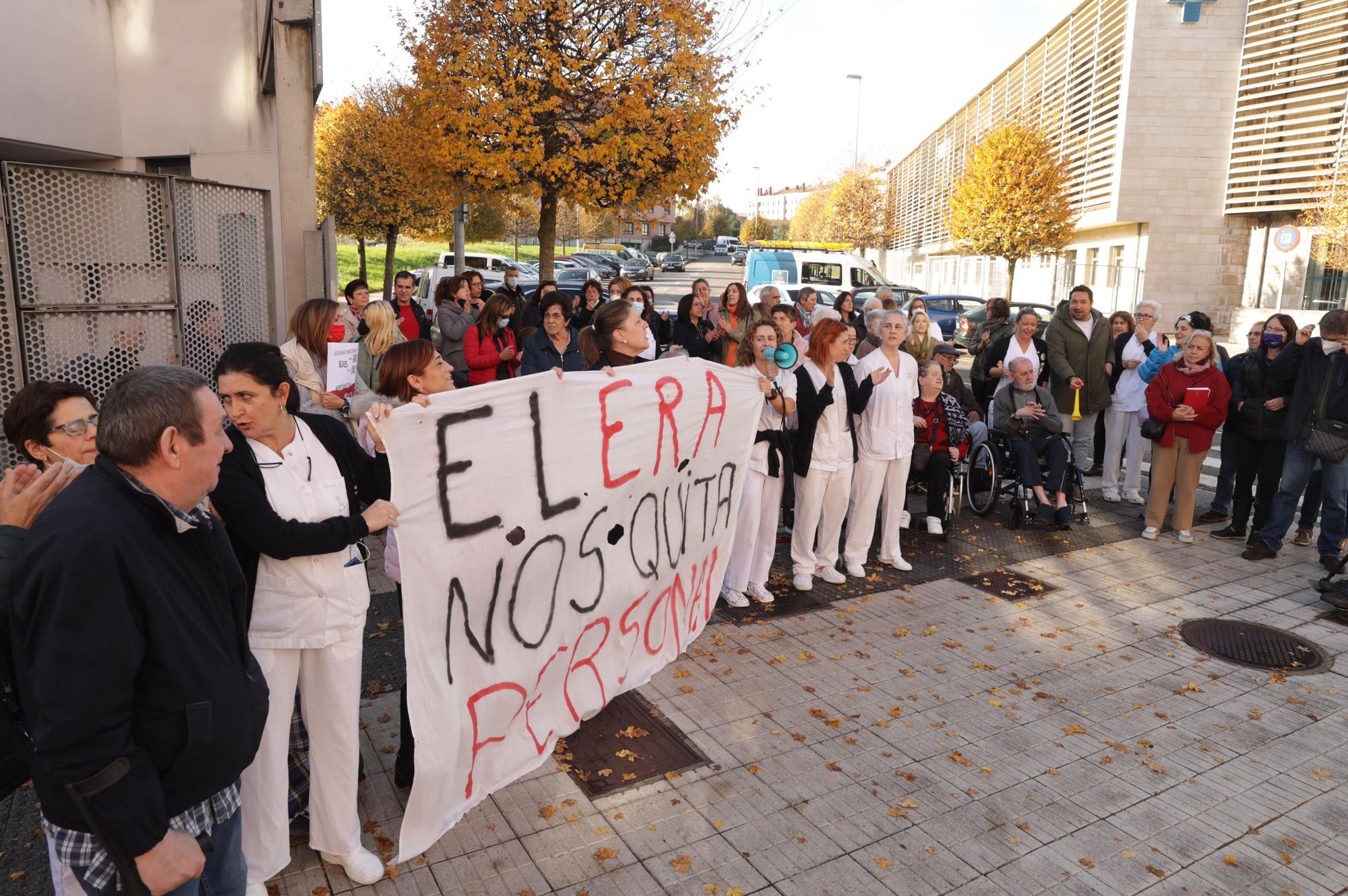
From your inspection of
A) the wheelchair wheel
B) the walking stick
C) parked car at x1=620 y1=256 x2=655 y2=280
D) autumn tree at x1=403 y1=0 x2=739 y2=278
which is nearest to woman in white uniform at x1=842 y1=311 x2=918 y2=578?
the wheelchair wheel

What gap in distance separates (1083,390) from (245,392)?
8.92 meters

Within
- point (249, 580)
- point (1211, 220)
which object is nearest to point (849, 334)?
point (249, 580)

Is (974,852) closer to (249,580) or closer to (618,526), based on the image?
(618,526)

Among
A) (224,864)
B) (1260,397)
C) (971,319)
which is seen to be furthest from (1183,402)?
(971,319)

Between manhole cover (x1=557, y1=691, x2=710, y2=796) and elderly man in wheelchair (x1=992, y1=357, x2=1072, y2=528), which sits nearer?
manhole cover (x1=557, y1=691, x2=710, y2=796)

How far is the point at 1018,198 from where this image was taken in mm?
28984

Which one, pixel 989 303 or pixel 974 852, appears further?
pixel 989 303

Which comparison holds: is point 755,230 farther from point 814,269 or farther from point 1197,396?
point 1197,396

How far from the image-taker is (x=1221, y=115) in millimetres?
27766

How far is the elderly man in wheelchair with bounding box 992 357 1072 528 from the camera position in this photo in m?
8.54

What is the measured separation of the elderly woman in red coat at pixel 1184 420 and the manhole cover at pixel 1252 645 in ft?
7.44

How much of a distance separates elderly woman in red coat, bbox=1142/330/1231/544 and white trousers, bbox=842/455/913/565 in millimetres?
2889

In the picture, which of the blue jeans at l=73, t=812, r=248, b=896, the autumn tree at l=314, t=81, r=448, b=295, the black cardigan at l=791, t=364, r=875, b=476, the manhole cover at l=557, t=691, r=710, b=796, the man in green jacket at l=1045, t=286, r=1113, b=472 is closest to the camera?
the blue jeans at l=73, t=812, r=248, b=896

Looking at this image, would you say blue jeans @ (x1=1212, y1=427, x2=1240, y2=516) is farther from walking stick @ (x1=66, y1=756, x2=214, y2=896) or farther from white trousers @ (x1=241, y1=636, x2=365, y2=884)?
walking stick @ (x1=66, y1=756, x2=214, y2=896)
